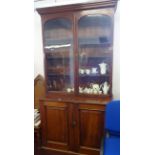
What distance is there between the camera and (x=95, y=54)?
2168 mm

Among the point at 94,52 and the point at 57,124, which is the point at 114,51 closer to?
the point at 94,52

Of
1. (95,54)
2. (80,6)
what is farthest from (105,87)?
(80,6)

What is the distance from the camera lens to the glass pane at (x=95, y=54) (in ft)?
6.79

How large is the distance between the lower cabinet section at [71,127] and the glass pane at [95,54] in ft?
0.91

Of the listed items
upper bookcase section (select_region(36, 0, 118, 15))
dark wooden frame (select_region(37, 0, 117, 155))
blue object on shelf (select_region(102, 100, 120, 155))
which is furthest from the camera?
dark wooden frame (select_region(37, 0, 117, 155))

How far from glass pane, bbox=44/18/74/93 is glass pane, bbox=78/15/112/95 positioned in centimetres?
16

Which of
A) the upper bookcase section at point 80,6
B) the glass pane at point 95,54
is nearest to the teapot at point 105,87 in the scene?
the glass pane at point 95,54

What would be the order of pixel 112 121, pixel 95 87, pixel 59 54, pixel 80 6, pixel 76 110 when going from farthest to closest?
1. pixel 59 54
2. pixel 95 87
3. pixel 76 110
4. pixel 80 6
5. pixel 112 121

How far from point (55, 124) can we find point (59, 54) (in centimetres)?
98

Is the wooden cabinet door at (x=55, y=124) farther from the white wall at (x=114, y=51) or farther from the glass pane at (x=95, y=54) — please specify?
the white wall at (x=114, y=51)

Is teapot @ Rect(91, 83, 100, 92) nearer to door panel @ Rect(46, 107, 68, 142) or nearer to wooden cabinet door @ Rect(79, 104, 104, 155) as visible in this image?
wooden cabinet door @ Rect(79, 104, 104, 155)

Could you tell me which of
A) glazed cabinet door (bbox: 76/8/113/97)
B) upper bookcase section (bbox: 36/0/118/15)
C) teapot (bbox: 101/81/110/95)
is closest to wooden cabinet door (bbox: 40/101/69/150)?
glazed cabinet door (bbox: 76/8/113/97)

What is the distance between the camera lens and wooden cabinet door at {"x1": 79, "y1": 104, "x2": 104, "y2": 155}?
199cm
